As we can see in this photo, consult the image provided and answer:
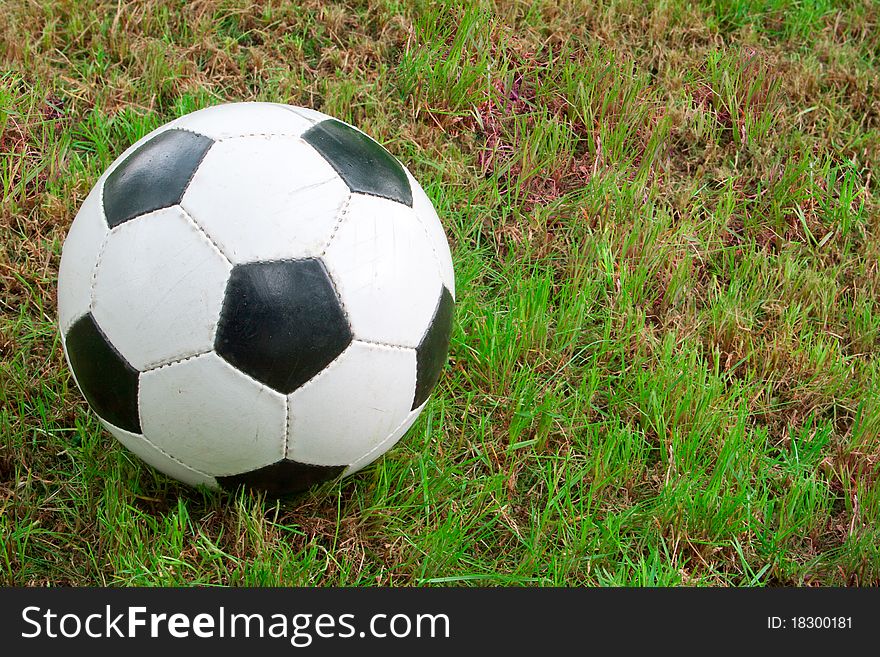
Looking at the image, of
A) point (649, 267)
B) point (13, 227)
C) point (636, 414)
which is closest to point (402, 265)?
point (636, 414)

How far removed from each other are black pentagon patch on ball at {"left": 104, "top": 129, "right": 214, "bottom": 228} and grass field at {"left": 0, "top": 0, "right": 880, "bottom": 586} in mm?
831

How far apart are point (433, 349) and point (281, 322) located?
48cm

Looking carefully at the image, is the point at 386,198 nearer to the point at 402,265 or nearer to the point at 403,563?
the point at 402,265

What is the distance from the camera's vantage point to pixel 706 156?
409cm

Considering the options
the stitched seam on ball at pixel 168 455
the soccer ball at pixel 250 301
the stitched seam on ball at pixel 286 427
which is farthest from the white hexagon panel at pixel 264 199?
the stitched seam on ball at pixel 168 455

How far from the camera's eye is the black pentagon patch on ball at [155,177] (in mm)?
2383

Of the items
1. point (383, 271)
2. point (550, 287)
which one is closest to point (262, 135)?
point (383, 271)

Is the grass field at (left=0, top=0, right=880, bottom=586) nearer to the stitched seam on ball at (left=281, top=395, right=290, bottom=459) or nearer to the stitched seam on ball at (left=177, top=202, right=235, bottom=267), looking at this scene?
the stitched seam on ball at (left=281, top=395, right=290, bottom=459)

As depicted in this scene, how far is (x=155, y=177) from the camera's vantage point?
7.95ft

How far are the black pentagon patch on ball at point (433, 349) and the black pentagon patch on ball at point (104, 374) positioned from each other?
2.37 feet

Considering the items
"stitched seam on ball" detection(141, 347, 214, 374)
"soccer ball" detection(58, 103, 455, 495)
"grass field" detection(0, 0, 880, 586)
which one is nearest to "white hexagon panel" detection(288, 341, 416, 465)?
"soccer ball" detection(58, 103, 455, 495)

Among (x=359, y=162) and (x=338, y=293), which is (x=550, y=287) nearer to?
(x=359, y=162)

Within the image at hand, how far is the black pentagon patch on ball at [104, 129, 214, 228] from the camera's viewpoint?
7.82ft

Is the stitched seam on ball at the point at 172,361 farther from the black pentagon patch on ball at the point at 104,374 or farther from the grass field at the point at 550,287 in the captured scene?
the grass field at the point at 550,287
